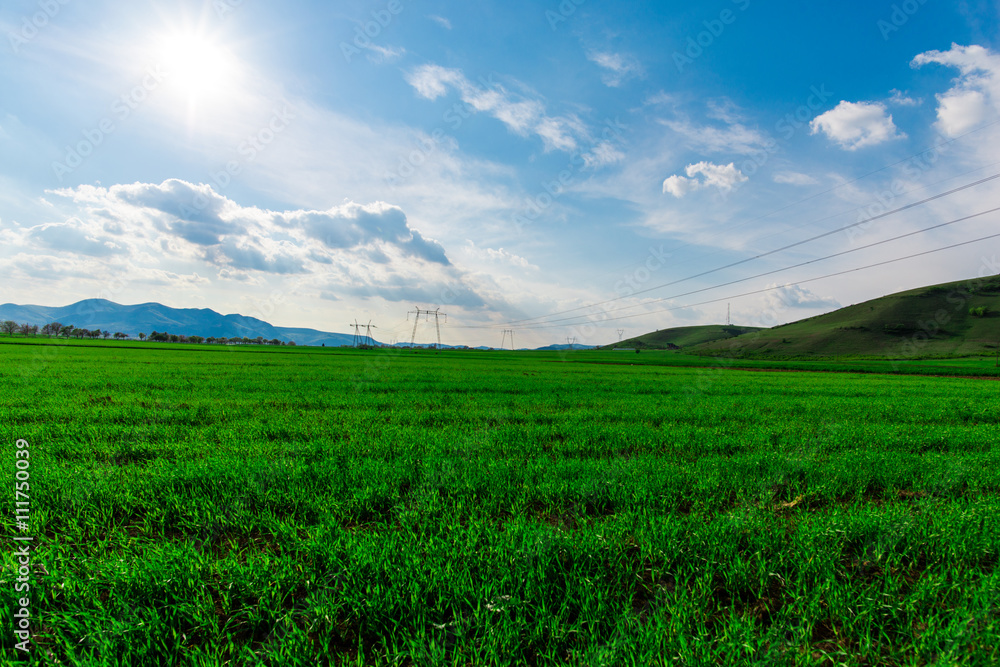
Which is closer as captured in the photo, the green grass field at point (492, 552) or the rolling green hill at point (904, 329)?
the green grass field at point (492, 552)

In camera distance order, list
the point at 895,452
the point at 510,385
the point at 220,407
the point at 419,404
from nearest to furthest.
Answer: the point at 895,452 → the point at 220,407 → the point at 419,404 → the point at 510,385

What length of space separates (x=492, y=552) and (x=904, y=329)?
9264 inches

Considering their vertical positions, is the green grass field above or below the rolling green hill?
below

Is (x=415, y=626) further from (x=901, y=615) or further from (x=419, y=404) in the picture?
(x=419, y=404)

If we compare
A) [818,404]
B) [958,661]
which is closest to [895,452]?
[958,661]

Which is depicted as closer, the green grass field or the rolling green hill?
the green grass field

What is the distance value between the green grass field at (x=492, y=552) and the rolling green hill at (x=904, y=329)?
165m

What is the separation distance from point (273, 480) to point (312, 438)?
7.62 feet

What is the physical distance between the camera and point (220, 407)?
9.51 meters

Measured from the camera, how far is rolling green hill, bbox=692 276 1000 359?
14325 centimetres

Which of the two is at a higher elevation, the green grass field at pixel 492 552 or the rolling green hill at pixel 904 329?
the rolling green hill at pixel 904 329

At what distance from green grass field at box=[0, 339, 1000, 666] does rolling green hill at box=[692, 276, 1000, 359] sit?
165098 millimetres

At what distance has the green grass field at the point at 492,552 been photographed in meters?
2.27

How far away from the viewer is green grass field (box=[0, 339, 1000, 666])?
2268 millimetres
